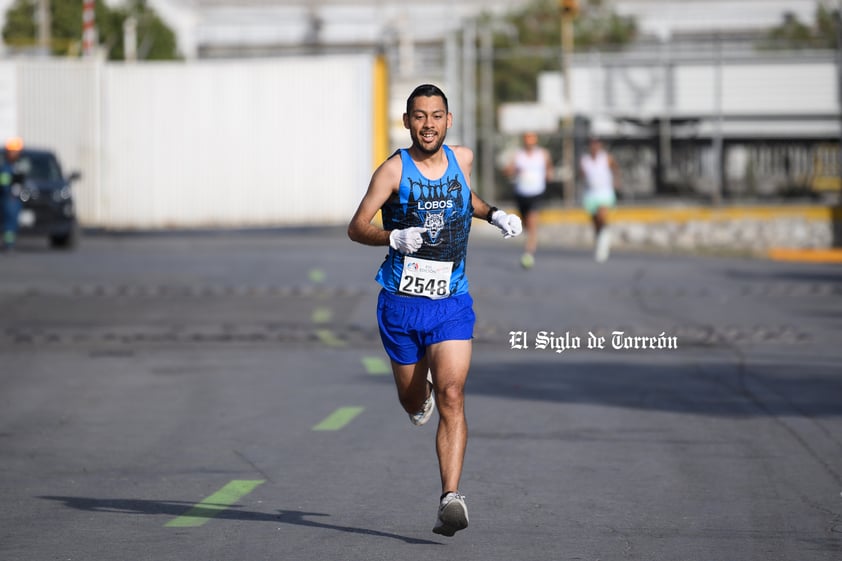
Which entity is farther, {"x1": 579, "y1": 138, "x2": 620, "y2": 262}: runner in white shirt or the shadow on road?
{"x1": 579, "y1": 138, "x2": 620, "y2": 262}: runner in white shirt

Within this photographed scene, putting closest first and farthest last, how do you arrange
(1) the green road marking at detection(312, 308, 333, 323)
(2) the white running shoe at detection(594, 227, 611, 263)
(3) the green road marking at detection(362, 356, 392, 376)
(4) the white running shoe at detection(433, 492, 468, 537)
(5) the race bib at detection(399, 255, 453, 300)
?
(4) the white running shoe at detection(433, 492, 468, 537) → (5) the race bib at detection(399, 255, 453, 300) → (3) the green road marking at detection(362, 356, 392, 376) → (1) the green road marking at detection(312, 308, 333, 323) → (2) the white running shoe at detection(594, 227, 611, 263)

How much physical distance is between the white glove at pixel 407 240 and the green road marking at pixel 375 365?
244 inches

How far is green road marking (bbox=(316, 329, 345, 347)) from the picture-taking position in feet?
50.3

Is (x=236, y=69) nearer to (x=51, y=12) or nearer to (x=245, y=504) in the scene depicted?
(x=51, y=12)

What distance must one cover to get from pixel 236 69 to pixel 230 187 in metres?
2.79

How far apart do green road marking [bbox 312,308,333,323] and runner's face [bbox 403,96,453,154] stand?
1031 cm

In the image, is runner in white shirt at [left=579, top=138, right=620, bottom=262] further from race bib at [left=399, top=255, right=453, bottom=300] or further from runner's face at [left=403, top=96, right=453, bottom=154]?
runner's face at [left=403, top=96, right=453, bottom=154]

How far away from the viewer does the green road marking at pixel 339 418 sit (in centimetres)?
1023

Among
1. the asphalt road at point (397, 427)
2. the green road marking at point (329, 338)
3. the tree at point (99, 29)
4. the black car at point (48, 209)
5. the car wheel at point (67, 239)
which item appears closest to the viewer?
the asphalt road at point (397, 427)

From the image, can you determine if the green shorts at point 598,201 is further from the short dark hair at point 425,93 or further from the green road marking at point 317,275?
the short dark hair at point 425,93

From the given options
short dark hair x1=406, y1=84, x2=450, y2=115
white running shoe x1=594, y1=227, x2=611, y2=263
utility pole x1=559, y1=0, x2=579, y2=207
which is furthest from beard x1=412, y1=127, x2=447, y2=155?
utility pole x1=559, y1=0, x2=579, y2=207

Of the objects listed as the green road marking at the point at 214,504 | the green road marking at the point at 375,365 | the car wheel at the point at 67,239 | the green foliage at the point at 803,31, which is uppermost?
the green foliage at the point at 803,31

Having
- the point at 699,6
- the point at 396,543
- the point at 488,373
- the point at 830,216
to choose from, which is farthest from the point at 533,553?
the point at 699,6

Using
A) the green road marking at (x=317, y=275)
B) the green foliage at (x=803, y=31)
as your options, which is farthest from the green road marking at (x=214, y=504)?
the green foliage at (x=803, y=31)
